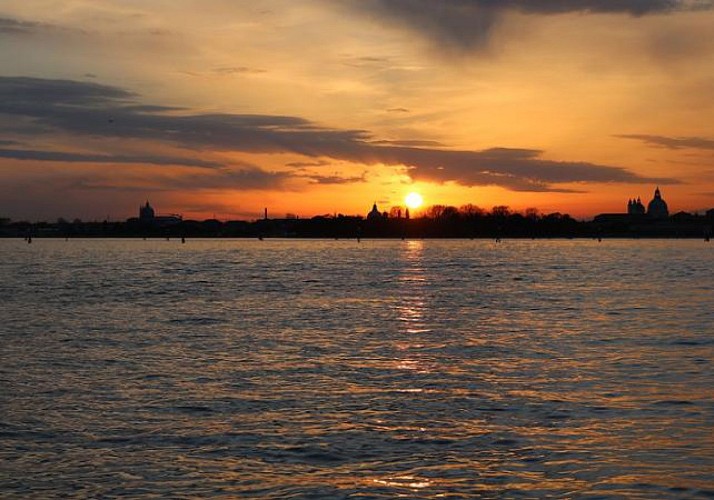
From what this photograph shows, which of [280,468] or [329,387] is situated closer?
[280,468]

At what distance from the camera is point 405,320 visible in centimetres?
4131

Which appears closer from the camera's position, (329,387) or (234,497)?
(234,497)

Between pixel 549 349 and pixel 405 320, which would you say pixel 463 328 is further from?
pixel 549 349

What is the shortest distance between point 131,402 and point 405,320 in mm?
22203

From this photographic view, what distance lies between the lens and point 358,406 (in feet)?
64.3

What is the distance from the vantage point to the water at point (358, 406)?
14047 mm

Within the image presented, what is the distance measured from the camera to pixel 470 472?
47.2ft

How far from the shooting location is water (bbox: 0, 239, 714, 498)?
14.0 meters

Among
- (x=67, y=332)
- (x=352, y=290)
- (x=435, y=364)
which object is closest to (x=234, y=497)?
(x=435, y=364)

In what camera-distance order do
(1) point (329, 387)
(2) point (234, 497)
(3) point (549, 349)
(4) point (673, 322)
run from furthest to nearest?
(4) point (673, 322)
(3) point (549, 349)
(1) point (329, 387)
(2) point (234, 497)

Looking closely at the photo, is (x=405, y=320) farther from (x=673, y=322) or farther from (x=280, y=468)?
(x=280, y=468)

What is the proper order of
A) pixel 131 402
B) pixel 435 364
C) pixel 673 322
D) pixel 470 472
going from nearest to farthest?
1. pixel 470 472
2. pixel 131 402
3. pixel 435 364
4. pixel 673 322

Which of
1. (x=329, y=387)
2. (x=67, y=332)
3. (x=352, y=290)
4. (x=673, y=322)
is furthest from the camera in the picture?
(x=352, y=290)

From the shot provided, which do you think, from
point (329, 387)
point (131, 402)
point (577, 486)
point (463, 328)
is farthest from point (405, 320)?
point (577, 486)
